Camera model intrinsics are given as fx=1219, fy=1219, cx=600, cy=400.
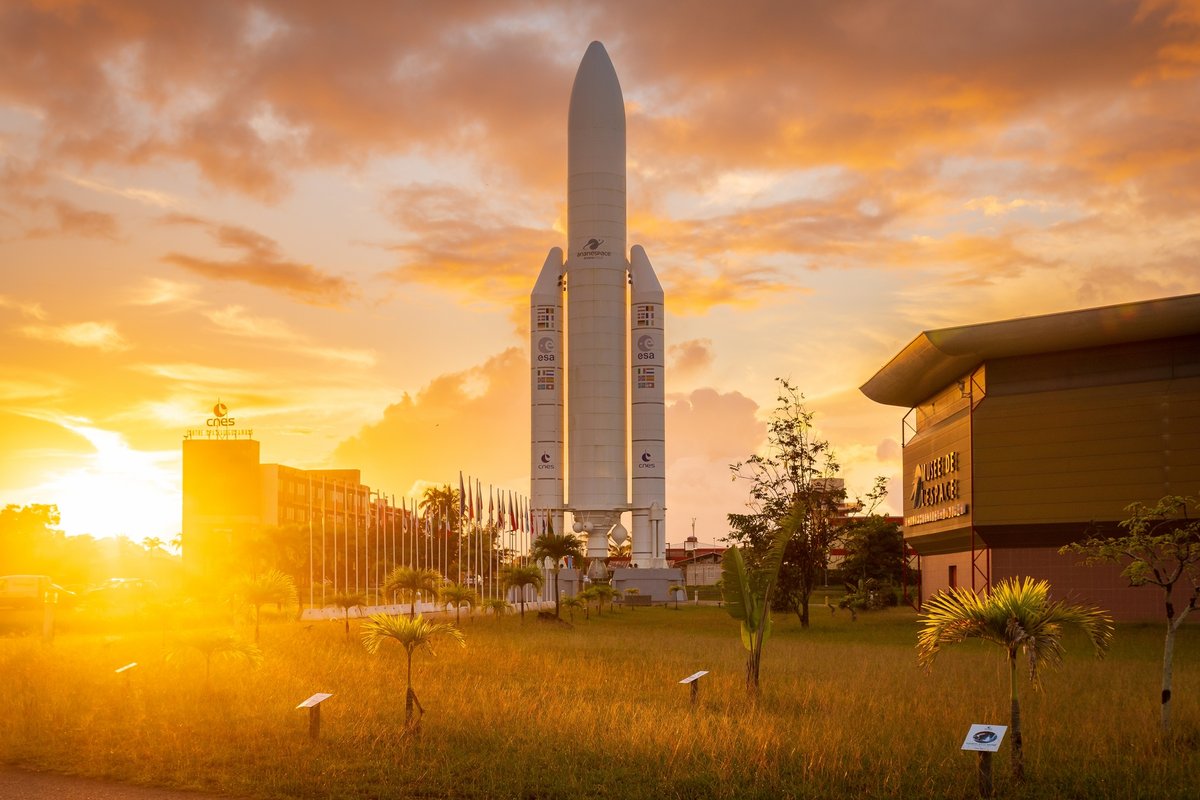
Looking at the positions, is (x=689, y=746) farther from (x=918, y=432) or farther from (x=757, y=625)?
(x=918, y=432)

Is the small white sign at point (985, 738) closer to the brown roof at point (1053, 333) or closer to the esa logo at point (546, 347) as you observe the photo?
the brown roof at point (1053, 333)

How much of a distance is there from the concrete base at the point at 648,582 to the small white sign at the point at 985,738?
3268 inches

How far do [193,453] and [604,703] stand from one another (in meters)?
141

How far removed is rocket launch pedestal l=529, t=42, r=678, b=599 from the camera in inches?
3686

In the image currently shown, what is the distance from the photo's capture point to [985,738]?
47.2ft

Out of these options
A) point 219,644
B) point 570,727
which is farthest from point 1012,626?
point 219,644

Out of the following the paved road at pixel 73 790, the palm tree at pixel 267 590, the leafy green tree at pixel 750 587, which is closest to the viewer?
the paved road at pixel 73 790

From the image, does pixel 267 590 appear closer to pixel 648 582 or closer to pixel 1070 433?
pixel 1070 433

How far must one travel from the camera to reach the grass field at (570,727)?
15352mm

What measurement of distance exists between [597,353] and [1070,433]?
48.7 metres

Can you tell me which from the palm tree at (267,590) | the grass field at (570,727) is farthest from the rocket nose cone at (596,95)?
the grass field at (570,727)

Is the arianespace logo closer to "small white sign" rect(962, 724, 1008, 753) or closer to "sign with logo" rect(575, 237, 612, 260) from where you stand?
"sign with logo" rect(575, 237, 612, 260)

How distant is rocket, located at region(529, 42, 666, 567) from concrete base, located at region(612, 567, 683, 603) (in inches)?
87.3

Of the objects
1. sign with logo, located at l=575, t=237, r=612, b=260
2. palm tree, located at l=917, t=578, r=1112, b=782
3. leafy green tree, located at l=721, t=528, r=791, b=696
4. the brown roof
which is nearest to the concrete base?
sign with logo, located at l=575, t=237, r=612, b=260
